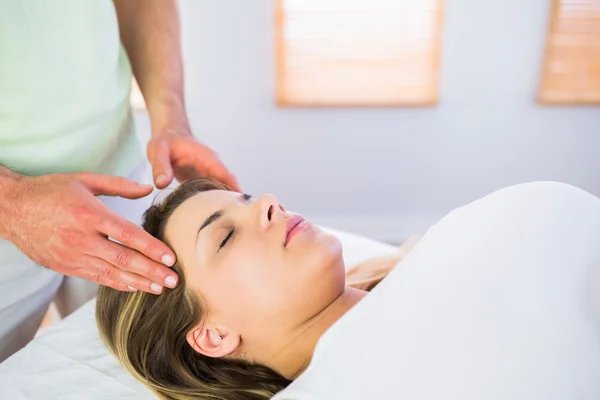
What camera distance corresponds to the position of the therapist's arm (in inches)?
55.3

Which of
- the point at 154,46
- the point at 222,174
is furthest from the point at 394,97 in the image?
the point at 222,174

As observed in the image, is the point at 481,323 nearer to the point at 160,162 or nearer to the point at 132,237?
the point at 132,237

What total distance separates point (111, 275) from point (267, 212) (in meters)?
0.32

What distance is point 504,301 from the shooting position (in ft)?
2.94

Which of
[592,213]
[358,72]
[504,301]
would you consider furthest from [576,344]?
[358,72]

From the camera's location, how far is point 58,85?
48.8 inches

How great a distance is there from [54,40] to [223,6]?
1.68m

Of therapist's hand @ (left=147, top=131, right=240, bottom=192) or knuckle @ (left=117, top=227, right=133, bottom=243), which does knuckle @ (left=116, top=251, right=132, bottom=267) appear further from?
therapist's hand @ (left=147, top=131, right=240, bottom=192)

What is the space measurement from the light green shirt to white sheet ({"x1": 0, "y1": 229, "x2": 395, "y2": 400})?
40cm

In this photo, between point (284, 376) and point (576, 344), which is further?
point (284, 376)

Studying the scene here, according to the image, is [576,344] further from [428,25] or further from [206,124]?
[206,124]

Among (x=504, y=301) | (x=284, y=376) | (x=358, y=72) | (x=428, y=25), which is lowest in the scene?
(x=284, y=376)

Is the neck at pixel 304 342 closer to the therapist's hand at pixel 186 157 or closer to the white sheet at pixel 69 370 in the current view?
the white sheet at pixel 69 370

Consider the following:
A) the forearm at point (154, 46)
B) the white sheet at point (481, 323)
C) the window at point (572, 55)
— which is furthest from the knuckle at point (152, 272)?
the window at point (572, 55)
